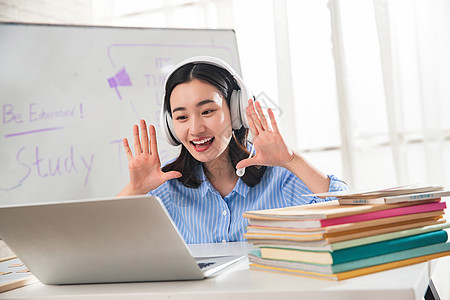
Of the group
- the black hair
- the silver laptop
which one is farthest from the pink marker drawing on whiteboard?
the silver laptop

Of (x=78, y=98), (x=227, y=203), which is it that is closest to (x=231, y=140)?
(x=227, y=203)

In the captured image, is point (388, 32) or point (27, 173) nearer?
point (27, 173)

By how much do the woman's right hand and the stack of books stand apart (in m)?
0.53

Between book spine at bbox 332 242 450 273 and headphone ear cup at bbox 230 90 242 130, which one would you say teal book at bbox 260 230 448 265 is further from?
headphone ear cup at bbox 230 90 242 130

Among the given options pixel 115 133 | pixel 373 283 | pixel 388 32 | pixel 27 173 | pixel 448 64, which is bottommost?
pixel 373 283

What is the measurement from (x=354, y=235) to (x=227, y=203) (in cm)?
78

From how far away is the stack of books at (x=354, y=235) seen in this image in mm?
615

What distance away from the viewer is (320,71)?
2428mm

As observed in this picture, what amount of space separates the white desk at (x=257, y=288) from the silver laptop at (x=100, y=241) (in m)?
0.02

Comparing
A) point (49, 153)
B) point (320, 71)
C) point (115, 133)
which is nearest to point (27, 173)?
point (49, 153)

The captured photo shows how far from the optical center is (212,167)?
1471 mm

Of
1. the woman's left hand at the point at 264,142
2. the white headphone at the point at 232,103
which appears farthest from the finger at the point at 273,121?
the white headphone at the point at 232,103

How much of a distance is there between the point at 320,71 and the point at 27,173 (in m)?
1.50

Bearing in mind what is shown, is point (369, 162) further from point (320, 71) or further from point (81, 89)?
point (81, 89)
